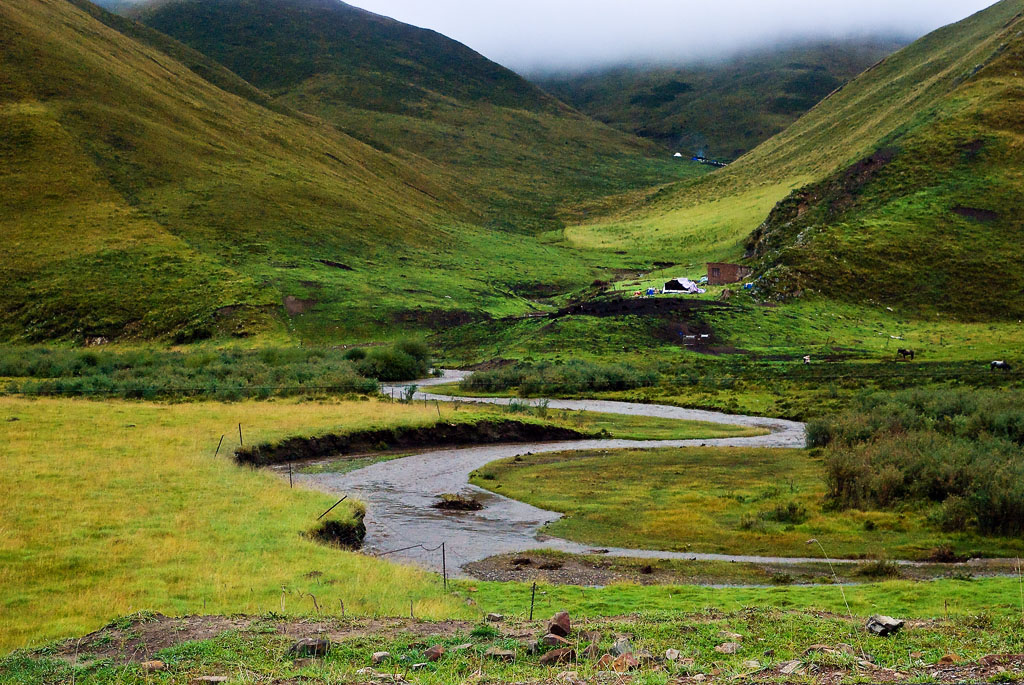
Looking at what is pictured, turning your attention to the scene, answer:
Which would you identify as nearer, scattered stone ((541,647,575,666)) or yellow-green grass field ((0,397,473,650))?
scattered stone ((541,647,575,666))

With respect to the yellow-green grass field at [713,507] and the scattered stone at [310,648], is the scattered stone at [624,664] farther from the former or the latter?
the yellow-green grass field at [713,507]

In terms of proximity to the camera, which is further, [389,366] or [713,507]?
[389,366]

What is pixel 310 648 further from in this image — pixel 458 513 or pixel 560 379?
pixel 560 379

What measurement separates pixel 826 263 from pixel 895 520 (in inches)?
3588

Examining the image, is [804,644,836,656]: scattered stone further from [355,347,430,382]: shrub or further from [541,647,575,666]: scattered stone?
[355,347,430,382]: shrub

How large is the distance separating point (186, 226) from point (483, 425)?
96.8 metres

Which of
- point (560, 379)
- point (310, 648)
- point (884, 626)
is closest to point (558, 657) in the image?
point (310, 648)

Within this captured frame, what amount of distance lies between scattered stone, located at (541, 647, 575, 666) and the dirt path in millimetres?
12515

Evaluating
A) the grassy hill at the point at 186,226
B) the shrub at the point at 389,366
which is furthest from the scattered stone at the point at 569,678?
the grassy hill at the point at 186,226

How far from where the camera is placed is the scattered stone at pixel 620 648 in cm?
1206

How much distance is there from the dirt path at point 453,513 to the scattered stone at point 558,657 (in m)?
12.5

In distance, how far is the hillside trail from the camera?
1057 inches

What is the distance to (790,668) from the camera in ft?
36.2

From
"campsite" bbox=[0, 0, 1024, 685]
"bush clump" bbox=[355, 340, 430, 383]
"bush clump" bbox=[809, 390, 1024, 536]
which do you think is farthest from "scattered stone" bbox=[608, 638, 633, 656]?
"bush clump" bbox=[355, 340, 430, 383]
